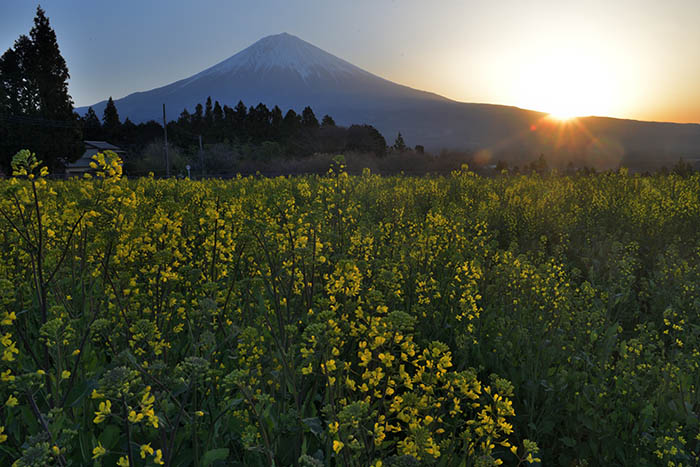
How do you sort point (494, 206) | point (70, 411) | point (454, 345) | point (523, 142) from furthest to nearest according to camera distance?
point (523, 142)
point (494, 206)
point (454, 345)
point (70, 411)

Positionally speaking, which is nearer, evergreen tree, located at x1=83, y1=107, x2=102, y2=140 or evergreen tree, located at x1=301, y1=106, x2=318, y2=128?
evergreen tree, located at x1=301, y1=106, x2=318, y2=128

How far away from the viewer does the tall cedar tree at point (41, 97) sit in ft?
128

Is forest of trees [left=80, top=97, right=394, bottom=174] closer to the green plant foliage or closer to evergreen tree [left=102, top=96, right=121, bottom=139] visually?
evergreen tree [left=102, top=96, right=121, bottom=139]

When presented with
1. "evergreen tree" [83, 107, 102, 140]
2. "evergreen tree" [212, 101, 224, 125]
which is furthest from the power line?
"evergreen tree" [83, 107, 102, 140]

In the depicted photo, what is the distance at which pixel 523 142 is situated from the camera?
549ft

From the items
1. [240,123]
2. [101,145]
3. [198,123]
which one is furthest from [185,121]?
[101,145]

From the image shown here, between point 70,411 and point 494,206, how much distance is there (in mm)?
9096

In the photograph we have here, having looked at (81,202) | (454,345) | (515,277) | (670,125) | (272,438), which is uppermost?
(670,125)

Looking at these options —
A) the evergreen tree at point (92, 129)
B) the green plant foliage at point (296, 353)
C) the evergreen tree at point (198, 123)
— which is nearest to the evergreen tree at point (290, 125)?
the evergreen tree at point (198, 123)

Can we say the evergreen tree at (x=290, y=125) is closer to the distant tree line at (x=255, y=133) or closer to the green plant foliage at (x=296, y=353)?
the distant tree line at (x=255, y=133)

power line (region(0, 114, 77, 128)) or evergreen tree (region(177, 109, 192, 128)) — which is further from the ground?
evergreen tree (region(177, 109, 192, 128))

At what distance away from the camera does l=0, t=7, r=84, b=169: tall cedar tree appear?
128 feet

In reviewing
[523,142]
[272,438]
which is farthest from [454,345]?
[523,142]

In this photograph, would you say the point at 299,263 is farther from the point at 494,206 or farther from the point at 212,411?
the point at 494,206
